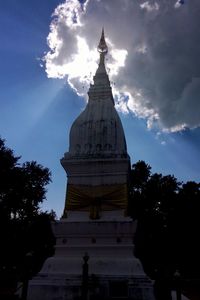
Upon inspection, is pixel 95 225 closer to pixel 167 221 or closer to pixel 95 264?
pixel 95 264

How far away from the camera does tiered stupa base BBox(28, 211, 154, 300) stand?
14.4 meters

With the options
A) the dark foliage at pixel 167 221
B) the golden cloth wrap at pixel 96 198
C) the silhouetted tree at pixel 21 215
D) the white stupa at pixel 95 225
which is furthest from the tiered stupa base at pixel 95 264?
the silhouetted tree at pixel 21 215

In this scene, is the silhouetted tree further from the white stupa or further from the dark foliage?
the white stupa

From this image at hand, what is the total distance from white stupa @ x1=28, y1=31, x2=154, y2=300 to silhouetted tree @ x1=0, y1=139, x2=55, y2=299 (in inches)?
531

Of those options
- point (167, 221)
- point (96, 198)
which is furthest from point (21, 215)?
point (96, 198)

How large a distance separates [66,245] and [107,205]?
8.92 ft

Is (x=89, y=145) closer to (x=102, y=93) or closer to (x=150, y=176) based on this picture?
(x=102, y=93)

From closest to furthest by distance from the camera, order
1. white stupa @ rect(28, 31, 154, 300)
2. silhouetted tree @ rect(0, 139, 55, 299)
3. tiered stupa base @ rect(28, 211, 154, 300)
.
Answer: tiered stupa base @ rect(28, 211, 154, 300)
white stupa @ rect(28, 31, 154, 300)
silhouetted tree @ rect(0, 139, 55, 299)

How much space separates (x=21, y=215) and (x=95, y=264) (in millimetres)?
18852

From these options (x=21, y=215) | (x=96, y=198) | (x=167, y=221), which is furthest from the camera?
(x=167, y=221)

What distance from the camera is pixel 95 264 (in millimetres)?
15406

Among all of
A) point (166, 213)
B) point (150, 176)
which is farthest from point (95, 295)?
point (150, 176)

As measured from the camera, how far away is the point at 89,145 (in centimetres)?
1903

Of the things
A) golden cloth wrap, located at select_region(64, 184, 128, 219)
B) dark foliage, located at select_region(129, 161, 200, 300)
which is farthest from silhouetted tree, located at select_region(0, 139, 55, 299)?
golden cloth wrap, located at select_region(64, 184, 128, 219)
